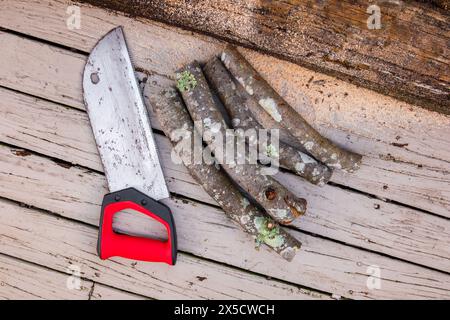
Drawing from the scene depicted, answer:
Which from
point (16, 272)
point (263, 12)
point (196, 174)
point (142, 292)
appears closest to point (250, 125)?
point (196, 174)

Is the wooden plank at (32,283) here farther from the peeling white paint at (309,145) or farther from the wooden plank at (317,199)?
the peeling white paint at (309,145)

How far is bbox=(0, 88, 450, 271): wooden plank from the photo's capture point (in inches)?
68.2

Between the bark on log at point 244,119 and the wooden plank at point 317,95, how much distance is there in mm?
99

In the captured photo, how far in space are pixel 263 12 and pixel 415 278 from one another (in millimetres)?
1225

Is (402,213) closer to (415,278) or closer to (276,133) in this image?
(415,278)

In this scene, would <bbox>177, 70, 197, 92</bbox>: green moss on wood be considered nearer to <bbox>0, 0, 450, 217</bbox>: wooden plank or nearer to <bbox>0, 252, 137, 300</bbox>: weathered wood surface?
<bbox>0, 0, 450, 217</bbox>: wooden plank

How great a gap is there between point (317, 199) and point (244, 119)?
17.9 inches

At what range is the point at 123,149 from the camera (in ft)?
5.53

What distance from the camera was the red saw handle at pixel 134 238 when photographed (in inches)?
66.7

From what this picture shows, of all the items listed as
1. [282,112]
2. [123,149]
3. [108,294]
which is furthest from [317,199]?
[108,294]

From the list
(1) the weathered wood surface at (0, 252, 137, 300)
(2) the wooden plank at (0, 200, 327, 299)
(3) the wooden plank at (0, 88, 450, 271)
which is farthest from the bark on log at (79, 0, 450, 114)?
(1) the weathered wood surface at (0, 252, 137, 300)

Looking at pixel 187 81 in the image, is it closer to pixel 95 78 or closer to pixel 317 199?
pixel 95 78

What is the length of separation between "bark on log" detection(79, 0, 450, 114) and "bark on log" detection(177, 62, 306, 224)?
0.64 ft

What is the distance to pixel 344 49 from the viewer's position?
1.50m
